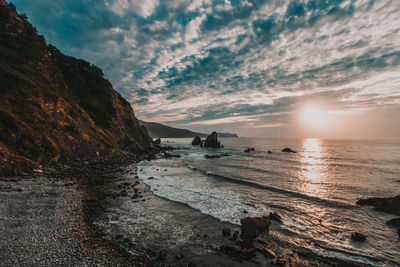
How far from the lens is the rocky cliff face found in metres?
21.5

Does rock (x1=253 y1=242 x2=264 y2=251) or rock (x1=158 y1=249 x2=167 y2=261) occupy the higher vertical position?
rock (x1=158 y1=249 x2=167 y2=261)

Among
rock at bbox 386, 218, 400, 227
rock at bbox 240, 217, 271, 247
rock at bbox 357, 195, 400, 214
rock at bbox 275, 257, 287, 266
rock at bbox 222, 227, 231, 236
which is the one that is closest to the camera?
rock at bbox 275, 257, 287, 266

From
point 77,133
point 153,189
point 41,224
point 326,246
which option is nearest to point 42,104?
point 77,133

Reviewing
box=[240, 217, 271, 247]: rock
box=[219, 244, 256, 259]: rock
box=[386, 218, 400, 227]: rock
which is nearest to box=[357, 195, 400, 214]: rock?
box=[386, 218, 400, 227]: rock

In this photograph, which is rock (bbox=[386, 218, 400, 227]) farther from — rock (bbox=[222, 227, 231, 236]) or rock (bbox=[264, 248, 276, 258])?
rock (bbox=[222, 227, 231, 236])

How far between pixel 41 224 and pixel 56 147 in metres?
21.2

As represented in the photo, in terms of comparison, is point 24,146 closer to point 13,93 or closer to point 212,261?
point 13,93

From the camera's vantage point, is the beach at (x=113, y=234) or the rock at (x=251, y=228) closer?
the beach at (x=113, y=234)

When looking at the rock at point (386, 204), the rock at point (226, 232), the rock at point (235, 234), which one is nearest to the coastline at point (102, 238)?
the rock at point (226, 232)

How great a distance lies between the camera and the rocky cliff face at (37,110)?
70.4ft

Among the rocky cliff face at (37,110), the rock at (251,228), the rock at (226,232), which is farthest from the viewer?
Result: the rocky cliff face at (37,110)

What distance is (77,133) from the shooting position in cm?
3428

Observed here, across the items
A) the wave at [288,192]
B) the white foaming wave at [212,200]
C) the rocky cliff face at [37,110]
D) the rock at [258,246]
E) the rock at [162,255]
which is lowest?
the wave at [288,192]

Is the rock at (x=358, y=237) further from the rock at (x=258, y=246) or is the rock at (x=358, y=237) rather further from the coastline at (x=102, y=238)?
the rock at (x=258, y=246)
